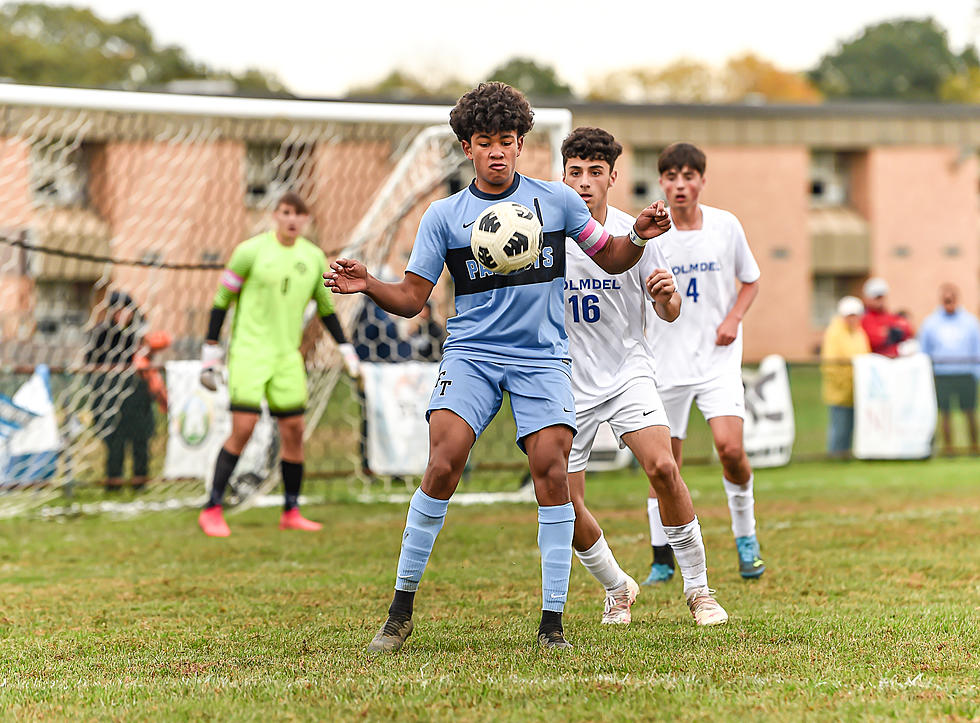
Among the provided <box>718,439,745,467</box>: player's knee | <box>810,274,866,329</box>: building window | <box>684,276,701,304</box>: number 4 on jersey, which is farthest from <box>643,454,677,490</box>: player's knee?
<box>810,274,866,329</box>: building window

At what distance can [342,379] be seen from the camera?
11453 mm

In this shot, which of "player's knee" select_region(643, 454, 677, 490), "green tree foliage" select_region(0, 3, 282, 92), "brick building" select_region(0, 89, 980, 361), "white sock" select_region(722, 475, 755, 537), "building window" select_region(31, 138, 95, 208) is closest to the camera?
"player's knee" select_region(643, 454, 677, 490)

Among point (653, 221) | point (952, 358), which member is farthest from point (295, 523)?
point (952, 358)

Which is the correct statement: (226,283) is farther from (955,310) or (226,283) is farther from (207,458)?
(955,310)

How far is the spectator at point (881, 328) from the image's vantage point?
15.8 metres

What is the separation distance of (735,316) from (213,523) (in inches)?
170

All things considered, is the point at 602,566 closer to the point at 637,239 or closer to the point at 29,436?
the point at 637,239

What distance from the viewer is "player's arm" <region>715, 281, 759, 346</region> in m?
6.50

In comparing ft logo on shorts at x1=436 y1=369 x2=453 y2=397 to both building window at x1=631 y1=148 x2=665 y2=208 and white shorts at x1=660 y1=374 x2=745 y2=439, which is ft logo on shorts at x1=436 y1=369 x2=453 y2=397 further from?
building window at x1=631 y1=148 x2=665 y2=208

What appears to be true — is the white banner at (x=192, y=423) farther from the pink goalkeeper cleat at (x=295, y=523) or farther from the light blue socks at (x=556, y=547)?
the light blue socks at (x=556, y=547)

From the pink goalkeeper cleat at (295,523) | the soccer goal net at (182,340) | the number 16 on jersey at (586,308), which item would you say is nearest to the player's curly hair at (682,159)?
the number 16 on jersey at (586,308)

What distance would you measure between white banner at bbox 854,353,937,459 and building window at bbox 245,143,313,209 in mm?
7065

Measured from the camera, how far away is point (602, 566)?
208 inches

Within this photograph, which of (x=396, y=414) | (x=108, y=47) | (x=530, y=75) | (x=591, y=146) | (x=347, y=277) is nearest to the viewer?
(x=347, y=277)
